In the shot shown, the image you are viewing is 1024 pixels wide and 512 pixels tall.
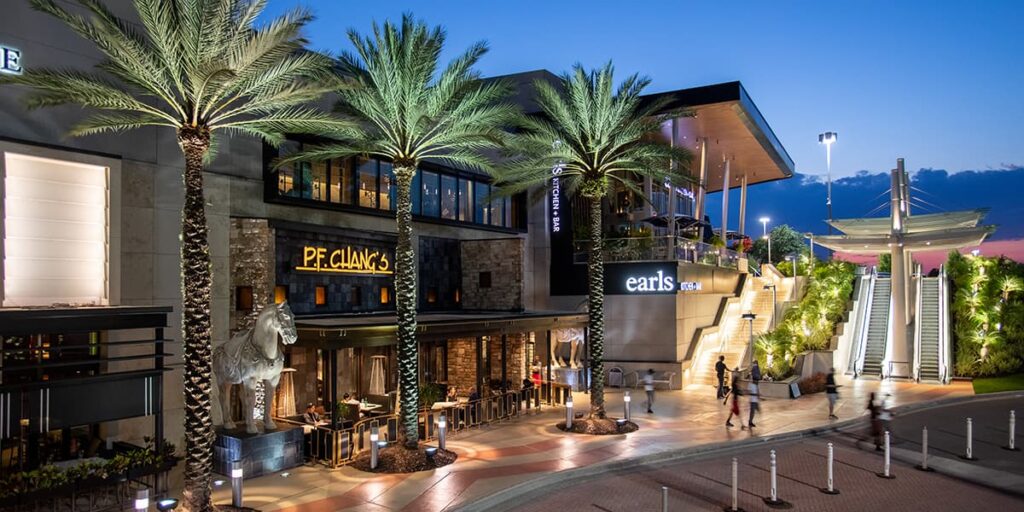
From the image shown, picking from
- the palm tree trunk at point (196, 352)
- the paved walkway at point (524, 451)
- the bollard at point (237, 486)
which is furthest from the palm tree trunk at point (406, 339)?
the palm tree trunk at point (196, 352)

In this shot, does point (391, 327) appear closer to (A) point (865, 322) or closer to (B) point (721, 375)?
(B) point (721, 375)

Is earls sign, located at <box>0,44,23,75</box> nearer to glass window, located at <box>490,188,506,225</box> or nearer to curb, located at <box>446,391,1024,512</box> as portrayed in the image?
curb, located at <box>446,391,1024,512</box>

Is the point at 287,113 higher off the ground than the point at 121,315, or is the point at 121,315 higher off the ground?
the point at 287,113

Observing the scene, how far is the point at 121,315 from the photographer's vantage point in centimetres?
1528

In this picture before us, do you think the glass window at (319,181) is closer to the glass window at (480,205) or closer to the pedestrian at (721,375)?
the glass window at (480,205)

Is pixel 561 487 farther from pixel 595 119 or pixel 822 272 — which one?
pixel 822 272

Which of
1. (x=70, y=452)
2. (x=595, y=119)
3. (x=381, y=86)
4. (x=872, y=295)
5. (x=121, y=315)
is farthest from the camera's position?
(x=872, y=295)

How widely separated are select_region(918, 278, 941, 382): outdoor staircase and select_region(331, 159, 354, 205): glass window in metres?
28.9

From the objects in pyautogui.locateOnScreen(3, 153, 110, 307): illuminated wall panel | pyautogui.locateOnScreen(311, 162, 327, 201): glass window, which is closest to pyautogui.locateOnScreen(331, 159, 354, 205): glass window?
pyautogui.locateOnScreen(311, 162, 327, 201): glass window

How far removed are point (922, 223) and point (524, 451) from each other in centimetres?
3532

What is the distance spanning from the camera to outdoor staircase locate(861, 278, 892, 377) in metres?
36.7

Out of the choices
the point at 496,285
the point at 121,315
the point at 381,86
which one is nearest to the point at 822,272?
the point at 496,285

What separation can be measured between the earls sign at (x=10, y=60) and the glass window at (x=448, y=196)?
1780cm

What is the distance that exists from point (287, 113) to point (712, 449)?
15.1 meters
